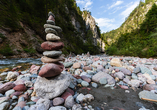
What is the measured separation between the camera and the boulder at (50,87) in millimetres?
1791

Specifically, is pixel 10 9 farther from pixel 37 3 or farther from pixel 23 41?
pixel 37 3

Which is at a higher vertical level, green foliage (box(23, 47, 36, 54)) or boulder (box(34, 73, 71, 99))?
green foliage (box(23, 47, 36, 54))

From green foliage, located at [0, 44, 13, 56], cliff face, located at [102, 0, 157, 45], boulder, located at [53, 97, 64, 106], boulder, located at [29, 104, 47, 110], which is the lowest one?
boulder, located at [53, 97, 64, 106]

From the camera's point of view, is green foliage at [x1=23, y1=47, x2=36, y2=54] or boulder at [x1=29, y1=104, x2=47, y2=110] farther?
green foliage at [x1=23, y1=47, x2=36, y2=54]

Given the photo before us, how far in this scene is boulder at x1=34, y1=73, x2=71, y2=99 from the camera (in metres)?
1.79

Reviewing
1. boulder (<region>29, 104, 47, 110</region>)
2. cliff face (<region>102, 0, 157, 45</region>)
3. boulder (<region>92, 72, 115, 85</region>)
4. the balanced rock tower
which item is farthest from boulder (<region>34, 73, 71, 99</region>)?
cliff face (<region>102, 0, 157, 45</region>)

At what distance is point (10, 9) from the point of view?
9016 millimetres

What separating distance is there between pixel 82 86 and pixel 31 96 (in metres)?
1.54

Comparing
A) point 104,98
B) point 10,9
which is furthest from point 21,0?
point 104,98

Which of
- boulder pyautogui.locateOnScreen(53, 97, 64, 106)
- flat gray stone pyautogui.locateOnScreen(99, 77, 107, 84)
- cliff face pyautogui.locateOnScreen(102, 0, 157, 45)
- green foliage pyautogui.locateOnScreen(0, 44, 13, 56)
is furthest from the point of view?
cliff face pyautogui.locateOnScreen(102, 0, 157, 45)

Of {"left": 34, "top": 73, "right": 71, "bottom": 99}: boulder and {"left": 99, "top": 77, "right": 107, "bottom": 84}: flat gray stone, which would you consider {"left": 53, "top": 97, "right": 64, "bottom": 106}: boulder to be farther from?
{"left": 99, "top": 77, "right": 107, "bottom": 84}: flat gray stone

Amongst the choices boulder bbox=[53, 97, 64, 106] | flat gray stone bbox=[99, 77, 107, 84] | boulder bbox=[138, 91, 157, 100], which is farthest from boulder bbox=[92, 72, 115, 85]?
boulder bbox=[53, 97, 64, 106]

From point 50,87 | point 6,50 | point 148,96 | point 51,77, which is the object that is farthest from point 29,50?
point 148,96

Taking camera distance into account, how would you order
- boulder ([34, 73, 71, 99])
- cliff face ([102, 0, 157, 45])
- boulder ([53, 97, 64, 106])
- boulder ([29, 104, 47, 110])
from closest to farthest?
boulder ([29, 104, 47, 110])
boulder ([53, 97, 64, 106])
boulder ([34, 73, 71, 99])
cliff face ([102, 0, 157, 45])
